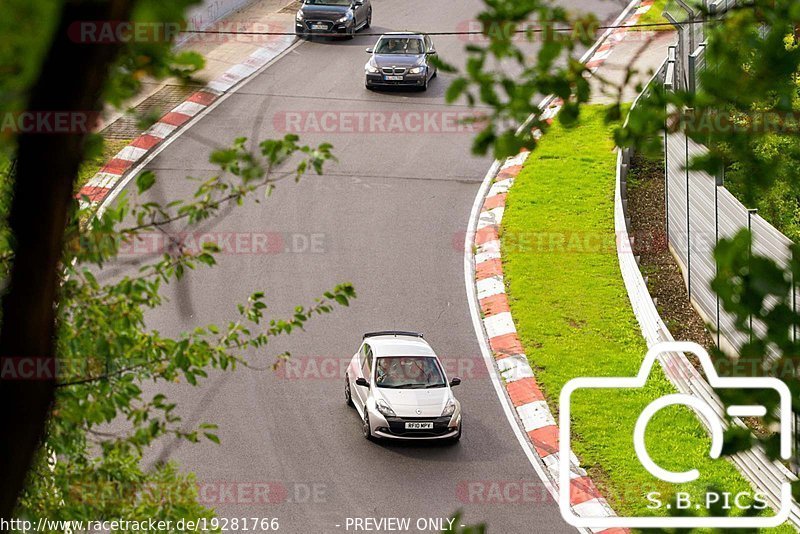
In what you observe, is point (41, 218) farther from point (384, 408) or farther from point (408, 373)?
point (408, 373)

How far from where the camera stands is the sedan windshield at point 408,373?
55.0ft

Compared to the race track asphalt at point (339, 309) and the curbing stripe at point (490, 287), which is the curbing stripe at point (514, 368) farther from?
the curbing stripe at point (490, 287)

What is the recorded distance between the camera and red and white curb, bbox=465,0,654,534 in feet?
49.3

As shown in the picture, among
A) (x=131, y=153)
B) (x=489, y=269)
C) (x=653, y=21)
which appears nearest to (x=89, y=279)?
(x=489, y=269)

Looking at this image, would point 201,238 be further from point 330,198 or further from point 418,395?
point 418,395

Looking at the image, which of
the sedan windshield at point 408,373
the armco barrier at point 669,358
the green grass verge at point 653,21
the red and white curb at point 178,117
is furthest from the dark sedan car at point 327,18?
the sedan windshield at point 408,373

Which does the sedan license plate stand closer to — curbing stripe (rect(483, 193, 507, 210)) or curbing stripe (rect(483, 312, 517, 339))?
curbing stripe (rect(483, 312, 517, 339))

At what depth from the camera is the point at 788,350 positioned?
4004mm

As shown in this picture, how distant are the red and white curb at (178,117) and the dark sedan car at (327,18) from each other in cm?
76

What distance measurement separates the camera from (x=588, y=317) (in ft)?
64.2

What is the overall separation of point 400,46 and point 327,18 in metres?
3.66

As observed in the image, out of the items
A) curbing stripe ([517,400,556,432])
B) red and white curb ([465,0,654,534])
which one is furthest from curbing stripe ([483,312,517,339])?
curbing stripe ([517,400,556,432])

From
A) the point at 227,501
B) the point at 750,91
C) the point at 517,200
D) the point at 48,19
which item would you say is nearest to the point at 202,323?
the point at 227,501

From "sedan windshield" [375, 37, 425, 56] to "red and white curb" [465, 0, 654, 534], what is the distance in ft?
16.8
